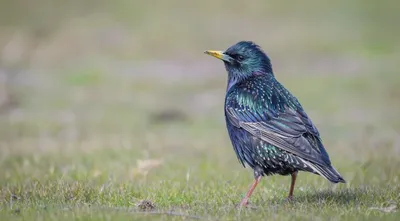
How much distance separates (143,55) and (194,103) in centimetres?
726

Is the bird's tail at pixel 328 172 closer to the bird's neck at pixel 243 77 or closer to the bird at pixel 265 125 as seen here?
the bird at pixel 265 125

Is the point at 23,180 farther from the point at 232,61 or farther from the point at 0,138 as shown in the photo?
the point at 0,138

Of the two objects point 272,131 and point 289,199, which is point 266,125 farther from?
point 289,199

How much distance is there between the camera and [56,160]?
463 inches

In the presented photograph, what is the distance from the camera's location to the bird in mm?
7297

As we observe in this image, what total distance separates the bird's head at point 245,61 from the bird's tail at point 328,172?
1460 millimetres

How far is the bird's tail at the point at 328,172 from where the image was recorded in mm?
6957

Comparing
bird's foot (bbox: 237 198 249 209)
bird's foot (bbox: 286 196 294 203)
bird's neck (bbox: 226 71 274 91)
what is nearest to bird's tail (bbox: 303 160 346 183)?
bird's foot (bbox: 286 196 294 203)

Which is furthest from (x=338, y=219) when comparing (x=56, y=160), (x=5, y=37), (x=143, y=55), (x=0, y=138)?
(x=5, y=37)

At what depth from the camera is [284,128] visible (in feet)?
24.5

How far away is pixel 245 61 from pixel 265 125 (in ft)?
3.21

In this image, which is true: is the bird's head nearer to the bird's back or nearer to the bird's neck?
the bird's neck

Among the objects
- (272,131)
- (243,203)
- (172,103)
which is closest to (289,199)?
(243,203)

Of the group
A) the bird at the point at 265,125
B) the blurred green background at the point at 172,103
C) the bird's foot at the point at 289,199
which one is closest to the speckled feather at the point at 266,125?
the bird at the point at 265,125
